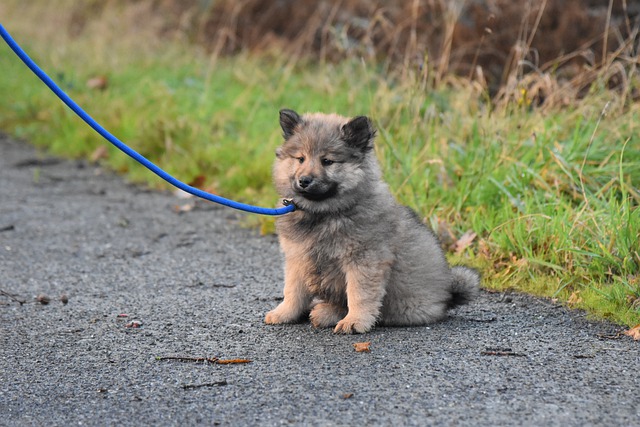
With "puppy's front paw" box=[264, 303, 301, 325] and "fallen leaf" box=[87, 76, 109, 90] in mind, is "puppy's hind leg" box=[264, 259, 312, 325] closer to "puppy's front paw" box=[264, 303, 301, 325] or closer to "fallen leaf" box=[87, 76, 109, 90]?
"puppy's front paw" box=[264, 303, 301, 325]

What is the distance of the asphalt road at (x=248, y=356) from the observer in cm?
349

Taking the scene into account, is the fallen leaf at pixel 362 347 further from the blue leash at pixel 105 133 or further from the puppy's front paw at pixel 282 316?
the blue leash at pixel 105 133

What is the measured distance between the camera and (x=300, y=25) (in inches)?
464

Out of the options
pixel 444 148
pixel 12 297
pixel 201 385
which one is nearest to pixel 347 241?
pixel 201 385

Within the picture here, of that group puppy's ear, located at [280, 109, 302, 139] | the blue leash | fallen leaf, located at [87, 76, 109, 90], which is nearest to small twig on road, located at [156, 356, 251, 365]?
the blue leash

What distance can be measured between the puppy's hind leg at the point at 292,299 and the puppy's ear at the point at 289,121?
70cm

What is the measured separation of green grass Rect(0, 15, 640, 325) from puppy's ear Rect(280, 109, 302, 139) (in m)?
1.76

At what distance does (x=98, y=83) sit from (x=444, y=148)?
5.76 metres

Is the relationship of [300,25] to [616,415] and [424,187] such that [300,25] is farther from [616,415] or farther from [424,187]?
[616,415]

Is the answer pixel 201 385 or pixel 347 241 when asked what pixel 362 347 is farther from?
pixel 201 385

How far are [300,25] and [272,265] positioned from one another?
6475 mm

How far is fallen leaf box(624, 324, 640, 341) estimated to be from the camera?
4.38m

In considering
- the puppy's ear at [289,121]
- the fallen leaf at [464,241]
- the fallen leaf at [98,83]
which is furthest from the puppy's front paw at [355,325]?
the fallen leaf at [98,83]

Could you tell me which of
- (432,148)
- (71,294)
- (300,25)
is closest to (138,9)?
(300,25)
